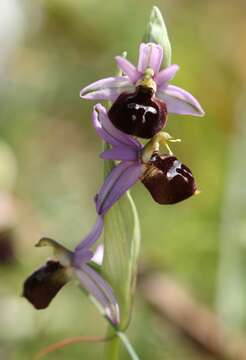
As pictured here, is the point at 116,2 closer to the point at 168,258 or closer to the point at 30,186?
the point at 30,186

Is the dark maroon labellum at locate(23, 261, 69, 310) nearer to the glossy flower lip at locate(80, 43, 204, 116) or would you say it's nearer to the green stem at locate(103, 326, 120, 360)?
the green stem at locate(103, 326, 120, 360)

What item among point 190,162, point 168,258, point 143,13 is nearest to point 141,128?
point 168,258

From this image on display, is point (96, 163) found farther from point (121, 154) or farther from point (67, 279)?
point (121, 154)

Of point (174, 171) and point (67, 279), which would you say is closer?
point (174, 171)

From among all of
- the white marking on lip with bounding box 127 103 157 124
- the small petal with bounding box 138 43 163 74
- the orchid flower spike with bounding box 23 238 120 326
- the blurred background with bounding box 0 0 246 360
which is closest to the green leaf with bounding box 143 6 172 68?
the small petal with bounding box 138 43 163 74

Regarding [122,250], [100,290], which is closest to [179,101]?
[122,250]

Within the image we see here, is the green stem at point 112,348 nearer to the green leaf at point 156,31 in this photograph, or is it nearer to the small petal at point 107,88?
the small petal at point 107,88

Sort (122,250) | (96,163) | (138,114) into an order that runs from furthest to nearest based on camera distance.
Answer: (96,163), (122,250), (138,114)
